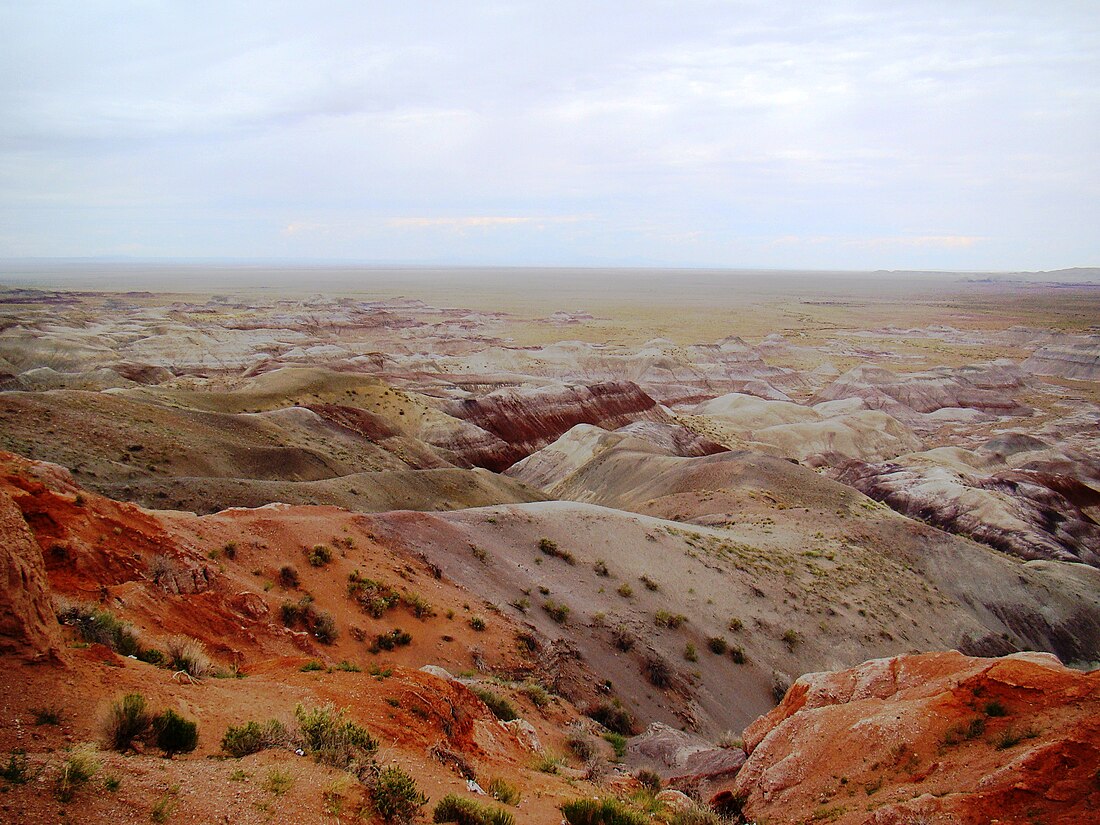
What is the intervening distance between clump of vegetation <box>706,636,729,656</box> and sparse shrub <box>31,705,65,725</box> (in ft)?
53.6

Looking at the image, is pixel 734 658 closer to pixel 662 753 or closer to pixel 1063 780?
pixel 662 753

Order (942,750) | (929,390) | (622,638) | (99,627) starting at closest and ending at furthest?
(99,627), (942,750), (622,638), (929,390)

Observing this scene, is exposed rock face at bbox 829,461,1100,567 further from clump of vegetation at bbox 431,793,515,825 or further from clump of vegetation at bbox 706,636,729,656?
clump of vegetation at bbox 431,793,515,825

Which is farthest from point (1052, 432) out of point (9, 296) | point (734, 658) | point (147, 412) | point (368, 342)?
point (9, 296)

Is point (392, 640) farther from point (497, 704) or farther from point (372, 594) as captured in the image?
point (497, 704)

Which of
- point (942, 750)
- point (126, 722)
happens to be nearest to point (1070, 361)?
point (942, 750)

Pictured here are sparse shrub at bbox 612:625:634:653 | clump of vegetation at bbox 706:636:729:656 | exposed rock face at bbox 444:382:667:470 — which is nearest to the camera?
sparse shrub at bbox 612:625:634:653

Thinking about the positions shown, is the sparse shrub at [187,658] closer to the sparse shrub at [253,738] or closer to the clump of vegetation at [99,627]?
the clump of vegetation at [99,627]

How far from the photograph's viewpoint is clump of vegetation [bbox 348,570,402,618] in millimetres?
14117

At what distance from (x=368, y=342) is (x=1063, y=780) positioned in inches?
4533

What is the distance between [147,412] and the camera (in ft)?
98.0

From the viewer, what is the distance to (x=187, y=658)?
27.3 ft

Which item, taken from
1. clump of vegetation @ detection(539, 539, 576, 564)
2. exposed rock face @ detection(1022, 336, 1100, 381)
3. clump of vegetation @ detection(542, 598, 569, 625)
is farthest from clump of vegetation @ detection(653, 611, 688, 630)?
exposed rock face @ detection(1022, 336, 1100, 381)

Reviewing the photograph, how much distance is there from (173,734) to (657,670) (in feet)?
42.3
